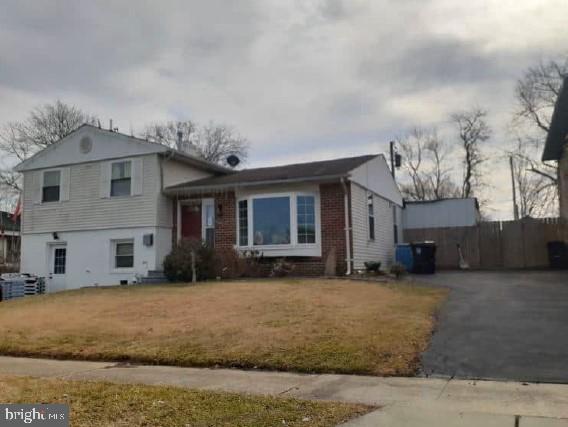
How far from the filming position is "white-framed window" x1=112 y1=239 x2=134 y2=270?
18984 millimetres

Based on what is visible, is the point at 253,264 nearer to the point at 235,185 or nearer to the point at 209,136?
the point at 235,185

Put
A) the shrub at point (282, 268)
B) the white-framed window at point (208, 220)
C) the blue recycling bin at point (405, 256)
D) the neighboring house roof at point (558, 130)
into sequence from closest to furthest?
1. the neighboring house roof at point (558, 130)
2. the shrub at point (282, 268)
3. the white-framed window at point (208, 220)
4. the blue recycling bin at point (405, 256)

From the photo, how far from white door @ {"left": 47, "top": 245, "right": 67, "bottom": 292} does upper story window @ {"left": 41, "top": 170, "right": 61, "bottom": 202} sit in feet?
6.44

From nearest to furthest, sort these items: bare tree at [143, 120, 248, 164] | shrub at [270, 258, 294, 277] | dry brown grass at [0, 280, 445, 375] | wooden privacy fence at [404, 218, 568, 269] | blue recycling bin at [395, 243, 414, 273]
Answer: dry brown grass at [0, 280, 445, 375]
shrub at [270, 258, 294, 277]
blue recycling bin at [395, 243, 414, 273]
wooden privacy fence at [404, 218, 568, 269]
bare tree at [143, 120, 248, 164]

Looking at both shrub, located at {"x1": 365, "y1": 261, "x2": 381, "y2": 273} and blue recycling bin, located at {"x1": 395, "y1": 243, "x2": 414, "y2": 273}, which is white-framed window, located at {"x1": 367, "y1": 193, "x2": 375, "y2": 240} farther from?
shrub, located at {"x1": 365, "y1": 261, "x2": 381, "y2": 273}

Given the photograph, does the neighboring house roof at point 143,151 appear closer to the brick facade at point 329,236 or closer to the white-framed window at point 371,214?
the brick facade at point 329,236

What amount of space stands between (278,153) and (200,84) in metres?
18.7

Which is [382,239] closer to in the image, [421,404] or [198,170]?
[198,170]

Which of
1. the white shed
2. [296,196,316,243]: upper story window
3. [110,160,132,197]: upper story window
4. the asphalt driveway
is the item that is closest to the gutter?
[296,196,316,243]: upper story window

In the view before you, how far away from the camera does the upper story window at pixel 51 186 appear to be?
20625mm

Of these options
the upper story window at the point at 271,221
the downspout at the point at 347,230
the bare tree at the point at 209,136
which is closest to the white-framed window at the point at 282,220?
the upper story window at the point at 271,221

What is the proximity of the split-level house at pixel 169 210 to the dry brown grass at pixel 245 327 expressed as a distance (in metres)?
3.40

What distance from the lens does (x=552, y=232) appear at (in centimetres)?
2084

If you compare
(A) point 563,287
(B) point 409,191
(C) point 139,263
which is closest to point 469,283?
(A) point 563,287
